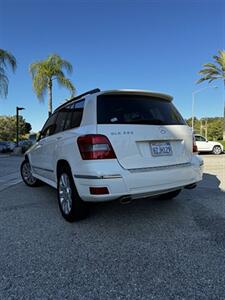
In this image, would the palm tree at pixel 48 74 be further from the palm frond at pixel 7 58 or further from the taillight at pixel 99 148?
the taillight at pixel 99 148

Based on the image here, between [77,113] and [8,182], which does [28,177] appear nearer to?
[8,182]

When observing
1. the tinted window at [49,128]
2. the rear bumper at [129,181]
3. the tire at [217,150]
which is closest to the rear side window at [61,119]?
the tinted window at [49,128]

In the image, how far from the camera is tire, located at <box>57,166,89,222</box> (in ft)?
12.6

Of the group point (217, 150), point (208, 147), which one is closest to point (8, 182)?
point (208, 147)

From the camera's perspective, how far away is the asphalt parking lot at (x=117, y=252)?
7.80 ft

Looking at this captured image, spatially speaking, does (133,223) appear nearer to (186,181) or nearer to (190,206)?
(186,181)

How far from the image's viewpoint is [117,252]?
10.1 ft

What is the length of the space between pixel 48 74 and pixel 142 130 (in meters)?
20.2

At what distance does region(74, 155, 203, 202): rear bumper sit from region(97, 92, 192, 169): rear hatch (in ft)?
0.29

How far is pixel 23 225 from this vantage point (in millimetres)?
3971

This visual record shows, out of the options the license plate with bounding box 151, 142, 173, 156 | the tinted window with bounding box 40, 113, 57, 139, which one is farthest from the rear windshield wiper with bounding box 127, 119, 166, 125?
the tinted window with bounding box 40, 113, 57, 139

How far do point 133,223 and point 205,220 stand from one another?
1.06 meters

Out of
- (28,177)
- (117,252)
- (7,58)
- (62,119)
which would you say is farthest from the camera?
(7,58)

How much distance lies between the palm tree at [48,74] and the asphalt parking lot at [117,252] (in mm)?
18419
